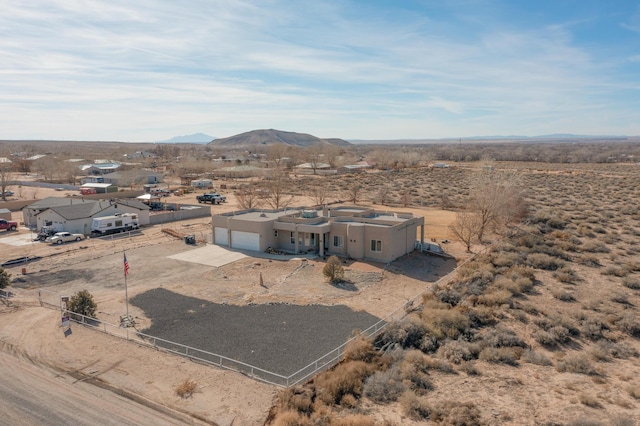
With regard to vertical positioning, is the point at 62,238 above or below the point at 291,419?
above

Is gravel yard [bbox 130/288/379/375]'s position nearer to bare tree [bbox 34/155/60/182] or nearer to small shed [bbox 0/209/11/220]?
small shed [bbox 0/209/11/220]

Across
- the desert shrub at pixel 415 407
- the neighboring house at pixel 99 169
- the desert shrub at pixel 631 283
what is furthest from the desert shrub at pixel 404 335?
the neighboring house at pixel 99 169

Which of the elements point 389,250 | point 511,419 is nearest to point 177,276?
point 389,250

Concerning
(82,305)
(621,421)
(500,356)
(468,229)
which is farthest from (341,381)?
(468,229)

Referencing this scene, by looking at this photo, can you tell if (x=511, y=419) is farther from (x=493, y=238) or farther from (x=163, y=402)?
(x=493, y=238)

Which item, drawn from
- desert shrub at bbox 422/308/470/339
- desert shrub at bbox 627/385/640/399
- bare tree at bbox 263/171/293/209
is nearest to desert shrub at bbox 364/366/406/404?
desert shrub at bbox 422/308/470/339

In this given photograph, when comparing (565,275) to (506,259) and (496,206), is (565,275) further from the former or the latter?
(496,206)

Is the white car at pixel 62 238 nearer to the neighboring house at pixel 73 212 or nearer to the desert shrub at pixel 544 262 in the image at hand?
the neighboring house at pixel 73 212
